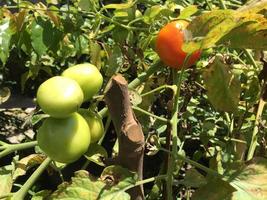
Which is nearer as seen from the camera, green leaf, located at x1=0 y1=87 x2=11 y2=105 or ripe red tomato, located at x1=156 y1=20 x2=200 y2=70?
ripe red tomato, located at x1=156 y1=20 x2=200 y2=70

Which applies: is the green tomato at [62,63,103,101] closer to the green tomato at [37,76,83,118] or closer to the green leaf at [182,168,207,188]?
the green tomato at [37,76,83,118]

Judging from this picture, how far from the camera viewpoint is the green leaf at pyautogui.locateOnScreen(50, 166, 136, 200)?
3.01 feet

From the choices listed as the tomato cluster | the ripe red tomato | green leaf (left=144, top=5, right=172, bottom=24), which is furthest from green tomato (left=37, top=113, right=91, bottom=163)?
green leaf (left=144, top=5, right=172, bottom=24)

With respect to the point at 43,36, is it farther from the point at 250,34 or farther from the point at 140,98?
the point at 250,34

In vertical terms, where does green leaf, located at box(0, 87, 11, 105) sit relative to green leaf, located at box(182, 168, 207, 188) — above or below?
below

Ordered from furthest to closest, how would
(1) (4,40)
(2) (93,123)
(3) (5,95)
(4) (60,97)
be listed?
(3) (5,95), (1) (4,40), (2) (93,123), (4) (60,97)

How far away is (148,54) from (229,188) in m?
0.72

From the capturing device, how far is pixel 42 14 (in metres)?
1.37

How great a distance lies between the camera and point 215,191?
90cm

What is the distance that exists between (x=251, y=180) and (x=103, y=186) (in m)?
0.26

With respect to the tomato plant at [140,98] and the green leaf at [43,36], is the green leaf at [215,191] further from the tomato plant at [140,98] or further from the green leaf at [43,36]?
the green leaf at [43,36]

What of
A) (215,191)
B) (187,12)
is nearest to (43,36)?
(187,12)

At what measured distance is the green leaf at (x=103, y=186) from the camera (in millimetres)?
918

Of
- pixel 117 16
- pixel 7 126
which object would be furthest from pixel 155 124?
pixel 7 126
